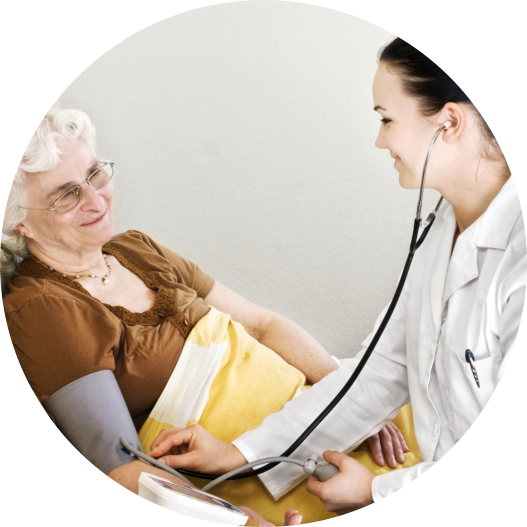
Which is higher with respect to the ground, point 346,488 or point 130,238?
point 130,238

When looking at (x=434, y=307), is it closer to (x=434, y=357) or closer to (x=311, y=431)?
(x=434, y=357)

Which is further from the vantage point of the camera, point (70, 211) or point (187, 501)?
point (70, 211)

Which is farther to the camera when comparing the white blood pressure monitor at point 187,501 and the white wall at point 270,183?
the white wall at point 270,183

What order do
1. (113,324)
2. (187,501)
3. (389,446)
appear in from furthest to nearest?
(389,446), (113,324), (187,501)

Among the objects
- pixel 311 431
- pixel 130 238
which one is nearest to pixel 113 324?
pixel 130 238

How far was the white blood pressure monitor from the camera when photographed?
1.48 m

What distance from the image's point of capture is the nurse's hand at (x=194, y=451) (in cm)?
162

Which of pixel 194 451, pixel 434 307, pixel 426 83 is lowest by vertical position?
pixel 194 451

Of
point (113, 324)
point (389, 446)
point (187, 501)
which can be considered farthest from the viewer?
point (389, 446)

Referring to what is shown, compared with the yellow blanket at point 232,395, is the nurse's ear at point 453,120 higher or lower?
higher

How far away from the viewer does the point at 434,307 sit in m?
1.61

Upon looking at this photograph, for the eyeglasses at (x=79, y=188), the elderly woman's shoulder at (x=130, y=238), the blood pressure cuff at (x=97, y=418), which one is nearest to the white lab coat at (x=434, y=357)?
the blood pressure cuff at (x=97, y=418)

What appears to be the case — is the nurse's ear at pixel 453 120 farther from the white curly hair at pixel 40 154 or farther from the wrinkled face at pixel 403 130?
the white curly hair at pixel 40 154

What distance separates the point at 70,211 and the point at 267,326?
547 mm
